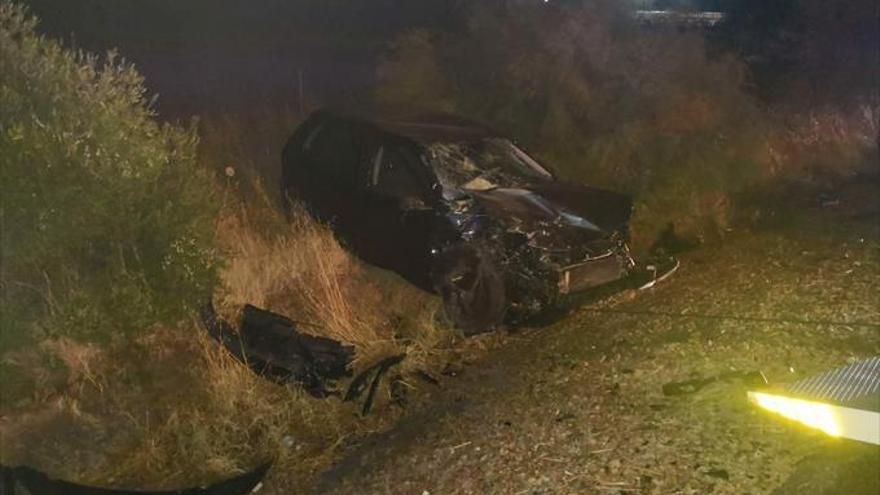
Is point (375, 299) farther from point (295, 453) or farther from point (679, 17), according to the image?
point (679, 17)

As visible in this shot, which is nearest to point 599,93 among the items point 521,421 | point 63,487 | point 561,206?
point 561,206

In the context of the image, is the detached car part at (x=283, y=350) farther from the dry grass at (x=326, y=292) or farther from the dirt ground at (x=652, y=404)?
the dirt ground at (x=652, y=404)

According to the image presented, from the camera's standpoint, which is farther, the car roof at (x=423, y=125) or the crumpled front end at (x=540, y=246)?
the car roof at (x=423, y=125)

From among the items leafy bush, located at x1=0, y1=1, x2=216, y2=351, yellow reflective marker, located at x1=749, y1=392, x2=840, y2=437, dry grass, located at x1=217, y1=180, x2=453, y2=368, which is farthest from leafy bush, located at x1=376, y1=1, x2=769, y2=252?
yellow reflective marker, located at x1=749, y1=392, x2=840, y2=437

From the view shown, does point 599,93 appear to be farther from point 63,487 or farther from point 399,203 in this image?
point 63,487

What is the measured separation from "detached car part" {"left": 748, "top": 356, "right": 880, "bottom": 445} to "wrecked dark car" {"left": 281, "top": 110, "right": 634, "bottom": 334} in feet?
12.2

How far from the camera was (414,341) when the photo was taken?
22.1 ft

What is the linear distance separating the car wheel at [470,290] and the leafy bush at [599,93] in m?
3.99

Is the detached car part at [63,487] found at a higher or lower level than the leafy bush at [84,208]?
lower

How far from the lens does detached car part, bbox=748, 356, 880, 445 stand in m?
2.90

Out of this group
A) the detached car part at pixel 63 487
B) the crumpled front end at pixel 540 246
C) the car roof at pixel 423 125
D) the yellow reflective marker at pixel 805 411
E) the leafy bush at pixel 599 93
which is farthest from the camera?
the leafy bush at pixel 599 93

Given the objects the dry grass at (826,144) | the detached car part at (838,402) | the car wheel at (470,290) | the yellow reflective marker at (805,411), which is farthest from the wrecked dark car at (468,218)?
the dry grass at (826,144)

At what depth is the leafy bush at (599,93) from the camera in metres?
11.0

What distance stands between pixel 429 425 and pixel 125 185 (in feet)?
8.00
